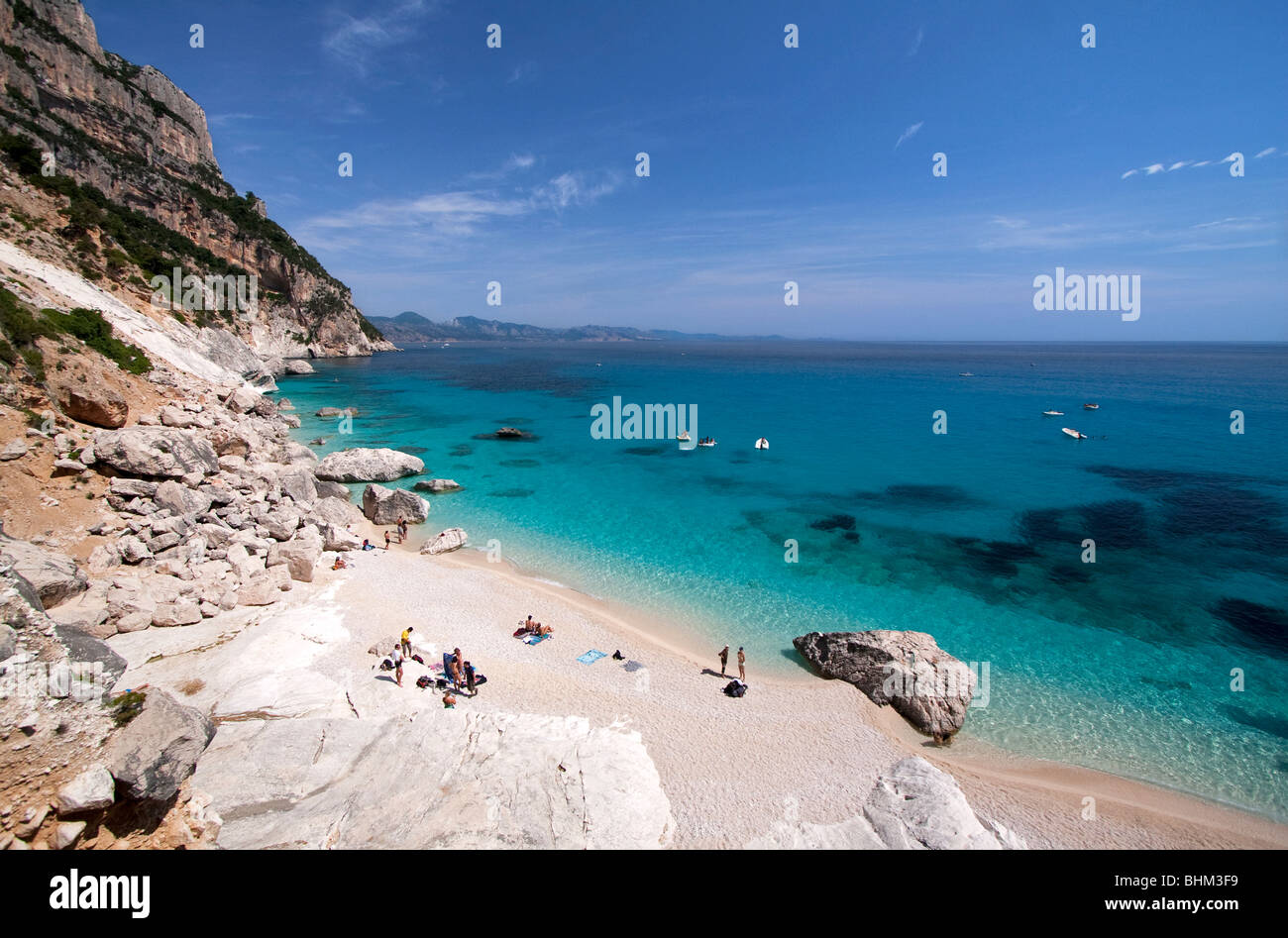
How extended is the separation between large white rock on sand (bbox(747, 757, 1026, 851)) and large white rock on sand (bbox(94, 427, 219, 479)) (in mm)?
22615

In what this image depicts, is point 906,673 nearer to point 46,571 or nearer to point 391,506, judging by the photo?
point 46,571

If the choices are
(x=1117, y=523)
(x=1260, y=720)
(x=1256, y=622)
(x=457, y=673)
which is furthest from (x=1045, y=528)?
(x=457, y=673)

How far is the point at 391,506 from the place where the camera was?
26875 mm

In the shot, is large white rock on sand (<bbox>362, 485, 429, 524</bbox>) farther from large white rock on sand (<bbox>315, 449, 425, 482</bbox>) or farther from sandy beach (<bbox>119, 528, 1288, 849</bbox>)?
sandy beach (<bbox>119, 528, 1288, 849</bbox>)

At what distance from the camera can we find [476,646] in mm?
15945

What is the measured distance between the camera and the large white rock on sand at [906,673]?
13.5 meters

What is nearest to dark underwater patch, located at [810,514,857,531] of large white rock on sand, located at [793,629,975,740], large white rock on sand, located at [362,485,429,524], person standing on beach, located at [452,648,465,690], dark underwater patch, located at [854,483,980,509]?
dark underwater patch, located at [854,483,980,509]

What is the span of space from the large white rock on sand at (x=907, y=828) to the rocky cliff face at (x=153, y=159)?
6342cm

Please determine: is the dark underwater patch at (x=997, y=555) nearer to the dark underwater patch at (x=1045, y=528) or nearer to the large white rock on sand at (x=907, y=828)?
the dark underwater patch at (x=1045, y=528)

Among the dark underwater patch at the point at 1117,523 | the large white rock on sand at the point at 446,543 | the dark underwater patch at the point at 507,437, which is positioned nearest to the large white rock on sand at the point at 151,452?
the large white rock on sand at the point at 446,543

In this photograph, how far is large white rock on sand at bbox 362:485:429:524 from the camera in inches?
1051

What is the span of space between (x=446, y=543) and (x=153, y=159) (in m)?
106
